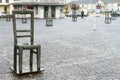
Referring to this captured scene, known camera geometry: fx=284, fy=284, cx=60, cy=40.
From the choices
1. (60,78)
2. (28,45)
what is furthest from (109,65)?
(28,45)

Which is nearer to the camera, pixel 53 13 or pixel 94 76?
pixel 94 76

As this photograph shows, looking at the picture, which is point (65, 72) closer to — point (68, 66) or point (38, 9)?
point (68, 66)

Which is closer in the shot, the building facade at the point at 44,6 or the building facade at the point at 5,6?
the building facade at the point at 44,6

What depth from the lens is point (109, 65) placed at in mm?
10031

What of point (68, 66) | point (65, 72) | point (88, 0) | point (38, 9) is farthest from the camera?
point (88, 0)

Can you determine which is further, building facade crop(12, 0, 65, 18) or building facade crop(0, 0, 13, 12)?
building facade crop(0, 0, 13, 12)

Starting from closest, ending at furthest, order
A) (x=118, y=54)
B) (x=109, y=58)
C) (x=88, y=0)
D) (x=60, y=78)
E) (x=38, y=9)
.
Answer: (x=60, y=78), (x=109, y=58), (x=118, y=54), (x=38, y=9), (x=88, y=0)

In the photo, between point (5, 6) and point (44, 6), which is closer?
point (44, 6)

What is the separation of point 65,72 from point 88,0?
114 meters

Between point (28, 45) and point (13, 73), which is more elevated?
point (28, 45)

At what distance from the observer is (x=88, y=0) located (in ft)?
397

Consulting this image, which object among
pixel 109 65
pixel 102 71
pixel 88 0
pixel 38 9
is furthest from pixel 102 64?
pixel 88 0

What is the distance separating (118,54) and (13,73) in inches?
221

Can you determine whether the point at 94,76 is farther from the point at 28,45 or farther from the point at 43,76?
the point at 28,45
